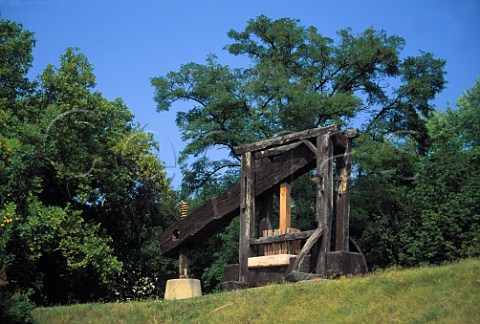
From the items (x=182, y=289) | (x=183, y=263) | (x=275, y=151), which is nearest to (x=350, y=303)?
(x=275, y=151)

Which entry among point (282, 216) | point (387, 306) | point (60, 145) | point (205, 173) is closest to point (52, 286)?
point (60, 145)

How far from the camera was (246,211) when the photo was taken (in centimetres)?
2398

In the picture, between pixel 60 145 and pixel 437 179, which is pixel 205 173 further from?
pixel 437 179

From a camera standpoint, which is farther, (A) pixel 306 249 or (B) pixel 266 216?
(B) pixel 266 216

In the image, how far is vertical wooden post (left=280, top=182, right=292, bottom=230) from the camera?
22922mm

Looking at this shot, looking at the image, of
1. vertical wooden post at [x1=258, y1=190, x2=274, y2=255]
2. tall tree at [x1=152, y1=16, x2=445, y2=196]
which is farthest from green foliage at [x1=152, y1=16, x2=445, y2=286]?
vertical wooden post at [x1=258, y1=190, x2=274, y2=255]

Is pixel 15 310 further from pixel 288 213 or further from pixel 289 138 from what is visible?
pixel 289 138

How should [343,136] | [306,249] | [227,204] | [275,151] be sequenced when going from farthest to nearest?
1. [227,204]
2. [275,151]
3. [343,136]
4. [306,249]

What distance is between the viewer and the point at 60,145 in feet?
112

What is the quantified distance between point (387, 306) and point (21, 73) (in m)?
25.6

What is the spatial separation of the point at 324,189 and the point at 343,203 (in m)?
0.76

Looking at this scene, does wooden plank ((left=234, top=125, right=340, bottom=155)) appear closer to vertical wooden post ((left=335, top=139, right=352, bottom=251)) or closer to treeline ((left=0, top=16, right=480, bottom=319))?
vertical wooden post ((left=335, top=139, right=352, bottom=251))

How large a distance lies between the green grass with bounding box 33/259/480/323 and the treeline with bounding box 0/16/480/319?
11.8 m

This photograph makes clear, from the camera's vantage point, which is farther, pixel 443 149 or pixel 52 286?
pixel 443 149
